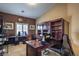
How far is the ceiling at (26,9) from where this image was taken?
180 cm

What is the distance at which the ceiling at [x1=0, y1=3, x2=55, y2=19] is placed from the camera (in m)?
1.80

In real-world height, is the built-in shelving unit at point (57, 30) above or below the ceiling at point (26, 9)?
below

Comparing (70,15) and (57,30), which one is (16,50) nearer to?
(57,30)

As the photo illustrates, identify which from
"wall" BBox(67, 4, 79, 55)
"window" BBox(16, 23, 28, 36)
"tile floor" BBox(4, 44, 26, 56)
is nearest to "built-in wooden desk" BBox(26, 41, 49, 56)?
"tile floor" BBox(4, 44, 26, 56)

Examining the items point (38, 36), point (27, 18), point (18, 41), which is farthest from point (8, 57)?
point (27, 18)

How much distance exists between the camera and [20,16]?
184 cm

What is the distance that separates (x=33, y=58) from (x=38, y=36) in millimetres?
402

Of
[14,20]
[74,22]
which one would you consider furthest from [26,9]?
[74,22]

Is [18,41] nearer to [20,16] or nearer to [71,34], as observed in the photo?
[20,16]

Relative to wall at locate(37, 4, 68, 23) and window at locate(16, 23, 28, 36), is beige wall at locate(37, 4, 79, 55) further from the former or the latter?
window at locate(16, 23, 28, 36)

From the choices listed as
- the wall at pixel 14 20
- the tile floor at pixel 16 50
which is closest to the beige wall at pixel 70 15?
the wall at pixel 14 20

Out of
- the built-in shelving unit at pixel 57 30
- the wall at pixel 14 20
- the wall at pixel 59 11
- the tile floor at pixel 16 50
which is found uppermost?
the wall at pixel 59 11

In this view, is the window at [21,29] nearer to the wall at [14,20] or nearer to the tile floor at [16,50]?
the wall at [14,20]

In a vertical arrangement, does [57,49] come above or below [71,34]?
below
